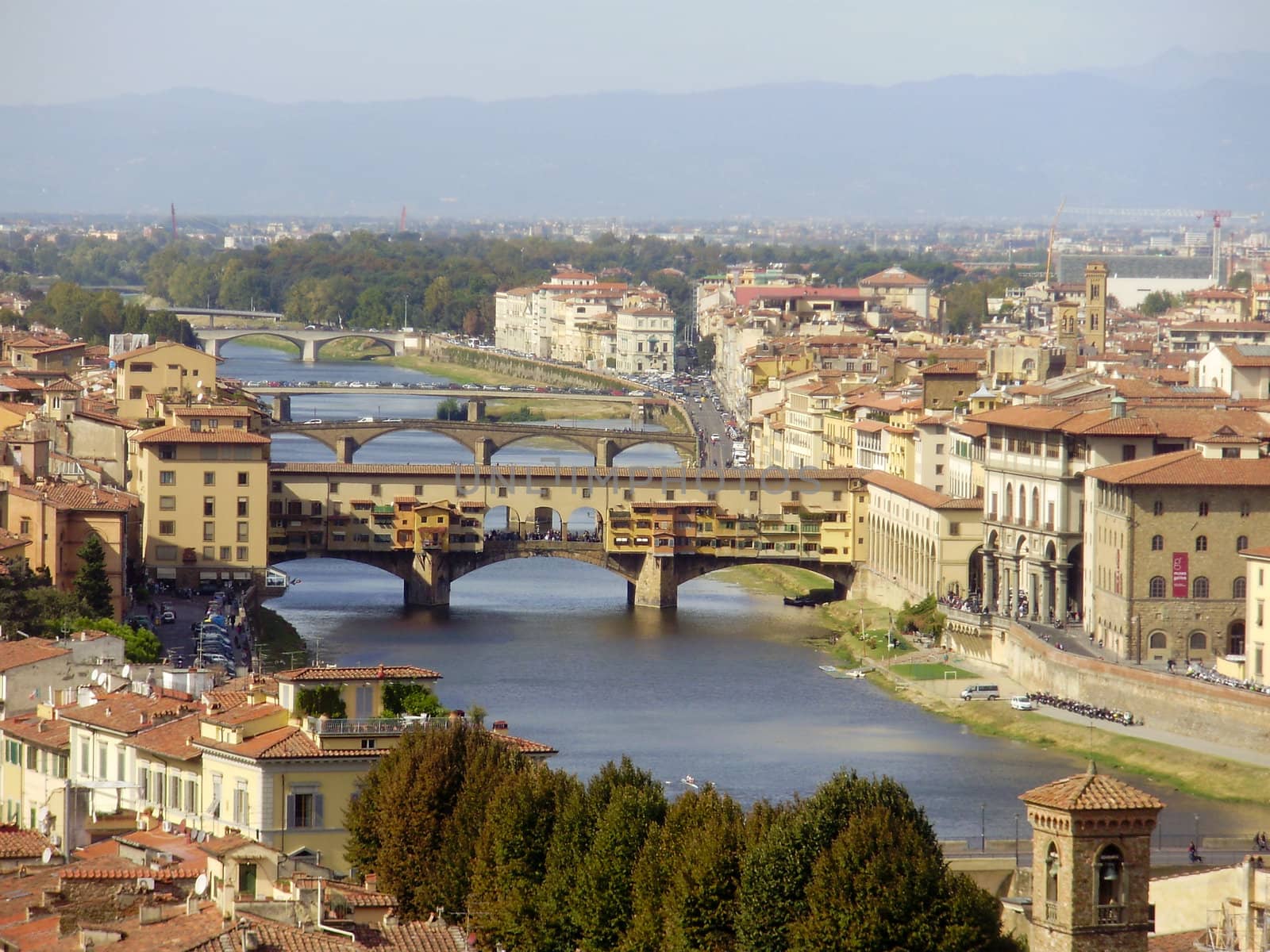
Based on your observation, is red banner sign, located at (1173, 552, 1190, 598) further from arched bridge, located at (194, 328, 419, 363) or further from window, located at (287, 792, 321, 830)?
arched bridge, located at (194, 328, 419, 363)

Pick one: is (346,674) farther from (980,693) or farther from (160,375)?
(160,375)

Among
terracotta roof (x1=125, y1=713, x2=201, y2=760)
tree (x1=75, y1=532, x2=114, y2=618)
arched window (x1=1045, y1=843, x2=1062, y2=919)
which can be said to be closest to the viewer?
arched window (x1=1045, y1=843, x2=1062, y2=919)

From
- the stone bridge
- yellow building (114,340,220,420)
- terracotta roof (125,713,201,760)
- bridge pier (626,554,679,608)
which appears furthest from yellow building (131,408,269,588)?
terracotta roof (125,713,201,760)

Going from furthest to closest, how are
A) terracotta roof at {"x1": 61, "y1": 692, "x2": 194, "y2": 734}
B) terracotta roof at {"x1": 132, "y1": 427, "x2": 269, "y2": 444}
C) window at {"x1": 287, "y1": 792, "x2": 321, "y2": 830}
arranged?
terracotta roof at {"x1": 132, "y1": 427, "x2": 269, "y2": 444} → terracotta roof at {"x1": 61, "y1": 692, "x2": 194, "y2": 734} → window at {"x1": 287, "y1": 792, "x2": 321, "y2": 830}

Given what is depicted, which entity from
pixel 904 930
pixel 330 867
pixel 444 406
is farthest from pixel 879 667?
pixel 444 406

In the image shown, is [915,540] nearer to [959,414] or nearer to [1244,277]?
[959,414]

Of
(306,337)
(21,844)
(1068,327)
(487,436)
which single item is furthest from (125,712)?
(306,337)
